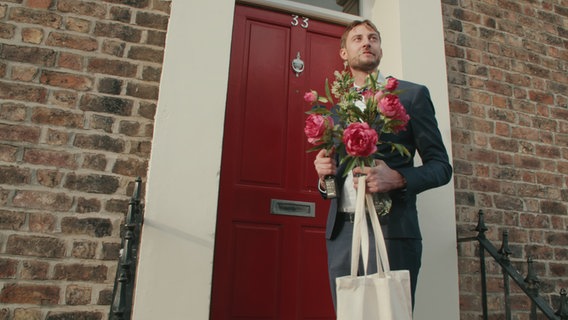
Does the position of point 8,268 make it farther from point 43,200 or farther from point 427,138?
point 427,138

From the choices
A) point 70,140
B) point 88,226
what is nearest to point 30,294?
point 88,226

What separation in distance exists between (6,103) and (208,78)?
1190 mm

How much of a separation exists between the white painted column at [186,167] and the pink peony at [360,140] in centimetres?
132

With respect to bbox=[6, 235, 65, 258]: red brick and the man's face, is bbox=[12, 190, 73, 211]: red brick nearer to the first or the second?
bbox=[6, 235, 65, 258]: red brick

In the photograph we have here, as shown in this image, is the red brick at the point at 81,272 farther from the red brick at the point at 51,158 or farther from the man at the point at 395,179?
the man at the point at 395,179

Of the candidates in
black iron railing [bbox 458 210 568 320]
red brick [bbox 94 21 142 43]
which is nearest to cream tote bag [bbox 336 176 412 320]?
black iron railing [bbox 458 210 568 320]

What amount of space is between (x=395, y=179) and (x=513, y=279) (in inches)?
60.7

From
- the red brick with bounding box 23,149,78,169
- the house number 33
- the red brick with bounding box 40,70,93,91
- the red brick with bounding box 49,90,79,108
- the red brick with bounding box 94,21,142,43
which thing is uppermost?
the house number 33

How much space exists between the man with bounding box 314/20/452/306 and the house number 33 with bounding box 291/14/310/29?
1.46 meters

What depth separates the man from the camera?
1807 millimetres

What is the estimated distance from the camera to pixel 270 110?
330cm

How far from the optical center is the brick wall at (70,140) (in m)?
2.45

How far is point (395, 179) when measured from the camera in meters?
1.81

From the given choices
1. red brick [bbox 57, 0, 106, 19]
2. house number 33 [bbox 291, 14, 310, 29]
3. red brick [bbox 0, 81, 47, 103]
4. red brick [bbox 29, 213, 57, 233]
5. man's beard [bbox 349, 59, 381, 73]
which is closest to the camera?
man's beard [bbox 349, 59, 381, 73]
